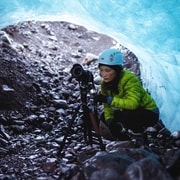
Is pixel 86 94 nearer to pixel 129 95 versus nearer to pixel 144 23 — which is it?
pixel 129 95

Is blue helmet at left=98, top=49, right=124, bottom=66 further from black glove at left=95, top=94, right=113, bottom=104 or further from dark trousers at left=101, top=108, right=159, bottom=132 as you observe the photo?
dark trousers at left=101, top=108, right=159, bottom=132

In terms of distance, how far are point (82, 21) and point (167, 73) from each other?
46.9 inches

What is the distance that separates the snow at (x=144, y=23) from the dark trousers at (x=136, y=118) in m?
0.60

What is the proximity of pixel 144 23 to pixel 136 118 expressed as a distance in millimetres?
952

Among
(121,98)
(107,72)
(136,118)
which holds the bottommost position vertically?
(136,118)

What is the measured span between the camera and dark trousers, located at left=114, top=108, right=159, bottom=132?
22.5 inches

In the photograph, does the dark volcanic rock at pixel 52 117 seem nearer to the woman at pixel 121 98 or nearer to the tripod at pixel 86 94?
the tripod at pixel 86 94

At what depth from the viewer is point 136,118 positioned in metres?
3.15

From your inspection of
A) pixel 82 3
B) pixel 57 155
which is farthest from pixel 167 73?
pixel 57 155

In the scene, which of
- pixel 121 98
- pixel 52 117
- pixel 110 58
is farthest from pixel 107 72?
pixel 52 117

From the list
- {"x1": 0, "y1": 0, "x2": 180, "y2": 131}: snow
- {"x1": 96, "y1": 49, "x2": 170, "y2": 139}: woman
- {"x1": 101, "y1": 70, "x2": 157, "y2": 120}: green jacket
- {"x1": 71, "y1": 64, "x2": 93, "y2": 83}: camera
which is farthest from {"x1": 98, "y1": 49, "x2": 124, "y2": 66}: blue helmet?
{"x1": 0, "y1": 0, "x2": 180, "y2": 131}: snow

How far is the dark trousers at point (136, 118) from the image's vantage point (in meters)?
3.13

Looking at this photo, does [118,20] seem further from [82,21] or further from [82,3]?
[82,21]

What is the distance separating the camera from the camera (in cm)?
273
